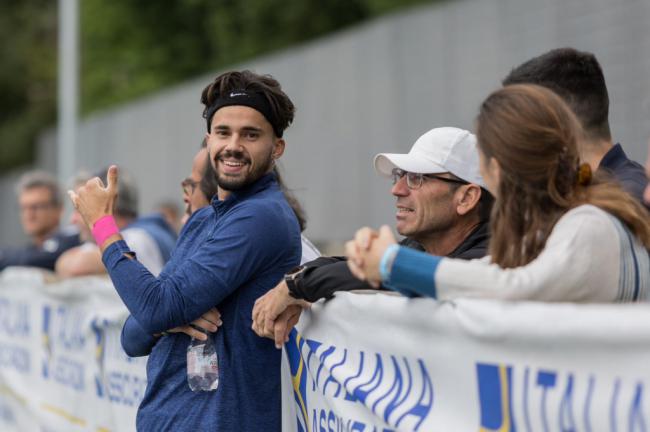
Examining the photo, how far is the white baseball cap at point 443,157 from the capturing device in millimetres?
4023

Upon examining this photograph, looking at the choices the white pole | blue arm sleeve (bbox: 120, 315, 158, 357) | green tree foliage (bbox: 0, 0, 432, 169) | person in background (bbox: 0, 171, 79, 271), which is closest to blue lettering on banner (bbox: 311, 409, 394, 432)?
blue arm sleeve (bbox: 120, 315, 158, 357)

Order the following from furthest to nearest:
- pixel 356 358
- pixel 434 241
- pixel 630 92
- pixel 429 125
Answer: pixel 429 125, pixel 630 92, pixel 434 241, pixel 356 358

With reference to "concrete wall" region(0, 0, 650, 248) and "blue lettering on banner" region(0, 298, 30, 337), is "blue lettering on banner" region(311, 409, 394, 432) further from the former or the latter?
"concrete wall" region(0, 0, 650, 248)

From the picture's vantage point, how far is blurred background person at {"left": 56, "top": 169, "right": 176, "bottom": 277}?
21.2 ft

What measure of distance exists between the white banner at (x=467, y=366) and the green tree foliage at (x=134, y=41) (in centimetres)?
1980

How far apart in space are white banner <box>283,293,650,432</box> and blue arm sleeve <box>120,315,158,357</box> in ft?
A: 1.64

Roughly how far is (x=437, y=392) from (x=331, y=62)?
11.5 metres

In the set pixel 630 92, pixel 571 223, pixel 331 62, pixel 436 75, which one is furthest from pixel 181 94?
pixel 571 223

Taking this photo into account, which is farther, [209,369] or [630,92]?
[630,92]

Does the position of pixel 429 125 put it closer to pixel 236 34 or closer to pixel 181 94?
pixel 181 94

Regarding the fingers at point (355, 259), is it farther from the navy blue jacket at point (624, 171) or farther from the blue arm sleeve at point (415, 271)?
the navy blue jacket at point (624, 171)

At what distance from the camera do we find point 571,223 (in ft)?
9.50

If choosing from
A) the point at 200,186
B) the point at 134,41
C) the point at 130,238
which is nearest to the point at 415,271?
the point at 200,186

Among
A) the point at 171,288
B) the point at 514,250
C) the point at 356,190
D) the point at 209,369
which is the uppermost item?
the point at 514,250
